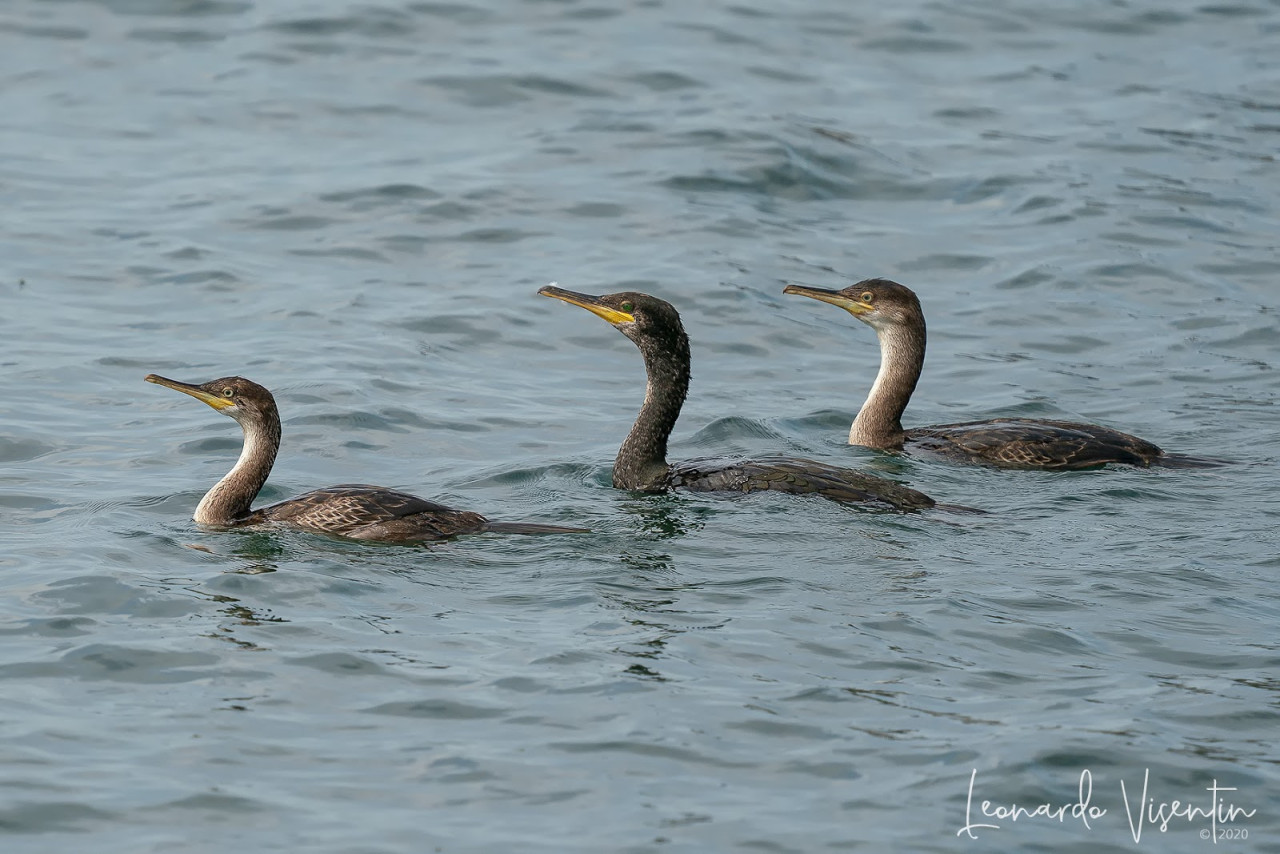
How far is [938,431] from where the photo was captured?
12156 millimetres

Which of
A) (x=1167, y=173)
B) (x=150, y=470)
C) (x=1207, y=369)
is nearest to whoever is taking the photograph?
(x=150, y=470)

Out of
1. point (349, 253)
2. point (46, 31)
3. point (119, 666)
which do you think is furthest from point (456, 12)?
point (119, 666)

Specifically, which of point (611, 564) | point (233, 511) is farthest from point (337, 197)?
point (611, 564)

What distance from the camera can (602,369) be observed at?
47.8 ft

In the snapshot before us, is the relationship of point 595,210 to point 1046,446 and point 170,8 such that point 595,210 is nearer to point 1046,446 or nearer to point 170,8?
point 1046,446

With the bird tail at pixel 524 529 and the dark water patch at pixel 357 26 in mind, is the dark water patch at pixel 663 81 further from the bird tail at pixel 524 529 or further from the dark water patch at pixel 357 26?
the bird tail at pixel 524 529

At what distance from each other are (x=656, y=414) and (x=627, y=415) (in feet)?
6.85

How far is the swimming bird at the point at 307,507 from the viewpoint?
31.1ft

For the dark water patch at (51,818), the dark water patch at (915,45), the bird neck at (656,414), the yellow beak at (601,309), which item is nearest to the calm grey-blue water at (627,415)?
the dark water patch at (51,818)

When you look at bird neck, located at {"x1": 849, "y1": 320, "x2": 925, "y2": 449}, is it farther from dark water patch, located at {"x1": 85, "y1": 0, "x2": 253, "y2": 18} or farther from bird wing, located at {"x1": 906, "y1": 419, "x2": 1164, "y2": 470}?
dark water patch, located at {"x1": 85, "y1": 0, "x2": 253, "y2": 18}

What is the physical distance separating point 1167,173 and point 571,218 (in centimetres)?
647

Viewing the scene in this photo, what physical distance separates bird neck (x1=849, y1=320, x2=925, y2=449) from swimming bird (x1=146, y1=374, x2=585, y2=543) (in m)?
3.32

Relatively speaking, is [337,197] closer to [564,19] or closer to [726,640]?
[564,19]

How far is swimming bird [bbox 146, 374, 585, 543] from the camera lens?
31.1 feet
